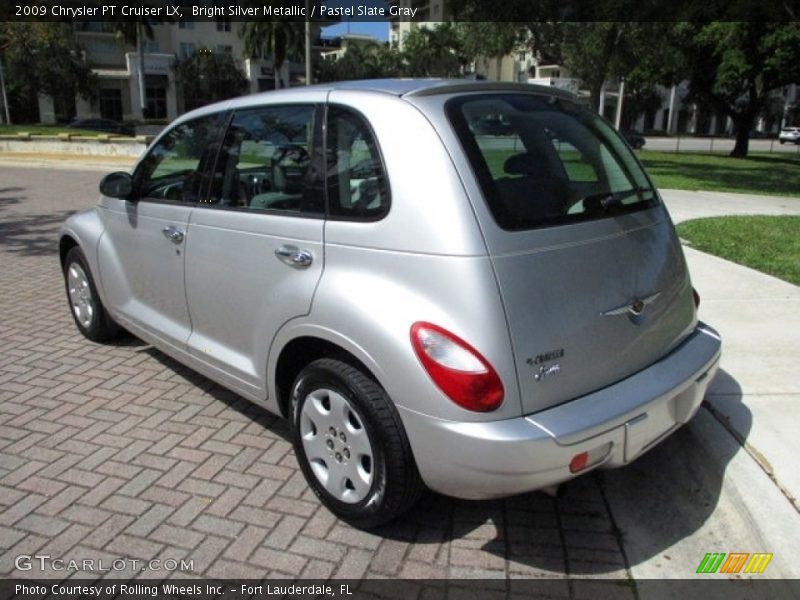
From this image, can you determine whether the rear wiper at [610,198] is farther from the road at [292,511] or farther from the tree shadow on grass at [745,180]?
the tree shadow on grass at [745,180]

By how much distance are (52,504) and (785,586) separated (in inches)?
122

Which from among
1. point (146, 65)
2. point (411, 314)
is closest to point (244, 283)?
point (411, 314)

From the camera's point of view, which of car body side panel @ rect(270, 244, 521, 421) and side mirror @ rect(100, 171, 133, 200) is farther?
side mirror @ rect(100, 171, 133, 200)

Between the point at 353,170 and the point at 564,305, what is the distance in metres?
1.03

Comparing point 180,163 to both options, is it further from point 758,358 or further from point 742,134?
point 742,134

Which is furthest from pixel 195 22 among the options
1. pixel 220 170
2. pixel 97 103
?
pixel 220 170

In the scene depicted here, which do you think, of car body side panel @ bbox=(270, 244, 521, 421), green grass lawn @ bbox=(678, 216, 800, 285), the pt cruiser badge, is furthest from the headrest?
green grass lawn @ bbox=(678, 216, 800, 285)

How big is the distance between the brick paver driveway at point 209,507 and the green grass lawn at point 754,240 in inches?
175

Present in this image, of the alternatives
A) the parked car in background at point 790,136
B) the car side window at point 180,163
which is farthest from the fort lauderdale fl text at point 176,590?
the parked car in background at point 790,136

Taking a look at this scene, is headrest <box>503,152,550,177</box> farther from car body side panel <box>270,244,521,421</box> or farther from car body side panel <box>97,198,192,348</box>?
car body side panel <box>97,198,192,348</box>

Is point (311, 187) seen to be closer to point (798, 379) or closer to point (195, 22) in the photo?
point (798, 379)

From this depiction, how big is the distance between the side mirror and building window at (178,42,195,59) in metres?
61.2

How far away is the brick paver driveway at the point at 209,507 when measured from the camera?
9.00 feet

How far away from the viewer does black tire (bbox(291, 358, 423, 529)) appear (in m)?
2.56
